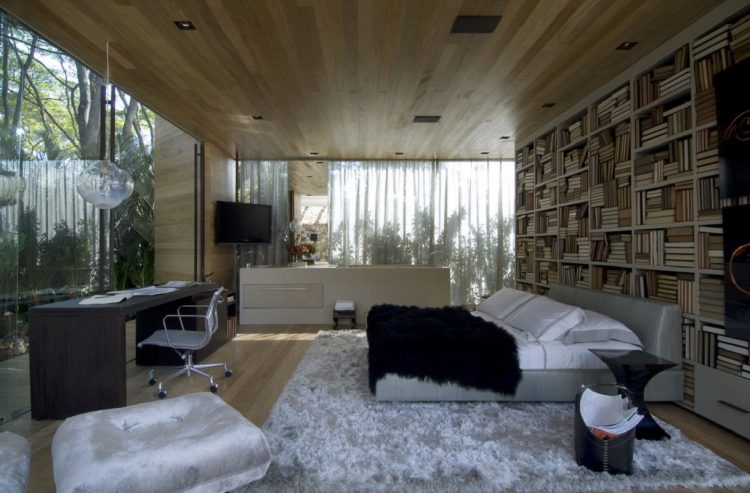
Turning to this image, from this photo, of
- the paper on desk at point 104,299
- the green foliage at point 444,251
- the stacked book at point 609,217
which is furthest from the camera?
the green foliage at point 444,251

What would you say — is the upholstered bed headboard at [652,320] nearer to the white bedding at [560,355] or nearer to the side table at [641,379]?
the white bedding at [560,355]

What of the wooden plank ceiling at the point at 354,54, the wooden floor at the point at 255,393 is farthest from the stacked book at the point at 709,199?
the wooden floor at the point at 255,393

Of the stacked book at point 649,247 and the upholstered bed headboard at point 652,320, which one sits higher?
the stacked book at point 649,247

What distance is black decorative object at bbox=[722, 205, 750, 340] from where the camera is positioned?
243cm

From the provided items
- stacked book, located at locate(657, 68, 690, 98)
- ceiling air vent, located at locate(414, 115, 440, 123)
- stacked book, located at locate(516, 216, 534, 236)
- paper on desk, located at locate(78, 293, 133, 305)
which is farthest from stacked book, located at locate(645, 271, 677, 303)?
paper on desk, located at locate(78, 293, 133, 305)

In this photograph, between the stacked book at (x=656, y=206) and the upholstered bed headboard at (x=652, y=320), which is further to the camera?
the stacked book at (x=656, y=206)

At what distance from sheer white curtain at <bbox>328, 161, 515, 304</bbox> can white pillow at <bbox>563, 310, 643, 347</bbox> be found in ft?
12.8

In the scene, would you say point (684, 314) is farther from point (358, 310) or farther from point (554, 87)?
point (358, 310)

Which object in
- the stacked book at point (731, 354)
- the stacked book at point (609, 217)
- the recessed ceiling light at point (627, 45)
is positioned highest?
the recessed ceiling light at point (627, 45)

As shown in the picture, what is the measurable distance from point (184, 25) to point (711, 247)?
3.72 m

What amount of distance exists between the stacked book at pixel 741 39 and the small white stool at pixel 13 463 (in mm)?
3901

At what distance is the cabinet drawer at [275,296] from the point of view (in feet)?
20.5

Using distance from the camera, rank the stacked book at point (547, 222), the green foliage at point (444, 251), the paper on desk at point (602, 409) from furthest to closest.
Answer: the green foliage at point (444, 251), the stacked book at point (547, 222), the paper on desk at point (602, 409)

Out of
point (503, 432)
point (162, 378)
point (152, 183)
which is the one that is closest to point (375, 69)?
point (503, 432)
